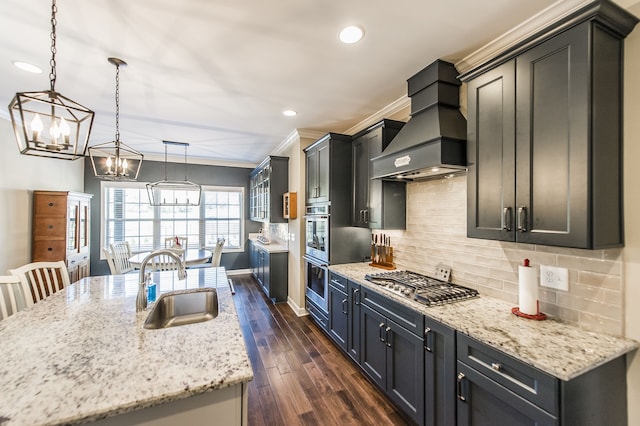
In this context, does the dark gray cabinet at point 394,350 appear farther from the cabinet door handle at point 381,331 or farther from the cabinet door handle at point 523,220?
the cabinet door handle at point 523,220

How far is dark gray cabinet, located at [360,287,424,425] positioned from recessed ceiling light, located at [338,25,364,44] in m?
1.98

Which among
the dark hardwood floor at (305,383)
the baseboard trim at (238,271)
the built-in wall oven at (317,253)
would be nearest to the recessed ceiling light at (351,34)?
the built-in wall oven at (317,253)

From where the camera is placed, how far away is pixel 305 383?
7.99 ft

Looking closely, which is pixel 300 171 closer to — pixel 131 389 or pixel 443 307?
pixel 443 307

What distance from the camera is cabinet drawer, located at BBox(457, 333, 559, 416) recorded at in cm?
112

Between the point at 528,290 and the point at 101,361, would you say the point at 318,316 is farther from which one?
the point at 101,361

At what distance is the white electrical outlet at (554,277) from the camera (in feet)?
5.18

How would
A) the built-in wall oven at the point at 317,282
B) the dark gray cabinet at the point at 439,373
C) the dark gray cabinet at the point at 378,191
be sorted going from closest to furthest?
the dark gray cabinet at the point at 439,373
the dark gray cabinet at the point at 378,191
the built-in wall oven at the point at 317,282

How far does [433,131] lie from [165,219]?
6.11 m

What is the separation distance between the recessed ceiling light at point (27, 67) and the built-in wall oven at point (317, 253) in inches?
119

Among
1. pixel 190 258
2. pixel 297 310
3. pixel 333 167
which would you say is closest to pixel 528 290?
pixel 333 167

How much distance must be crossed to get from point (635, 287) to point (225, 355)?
6.77ft

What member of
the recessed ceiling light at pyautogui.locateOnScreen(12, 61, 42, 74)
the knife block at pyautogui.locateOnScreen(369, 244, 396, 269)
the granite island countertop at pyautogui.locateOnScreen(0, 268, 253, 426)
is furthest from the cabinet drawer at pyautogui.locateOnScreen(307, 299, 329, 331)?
the recessed ceiling light at pyautogui.locateOnScreen(12, 61, 42, 74)

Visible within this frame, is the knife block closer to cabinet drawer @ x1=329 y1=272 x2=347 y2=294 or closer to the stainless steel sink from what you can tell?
cabinet drawer @ x1=329 y1=272 x2=347 y2=294
